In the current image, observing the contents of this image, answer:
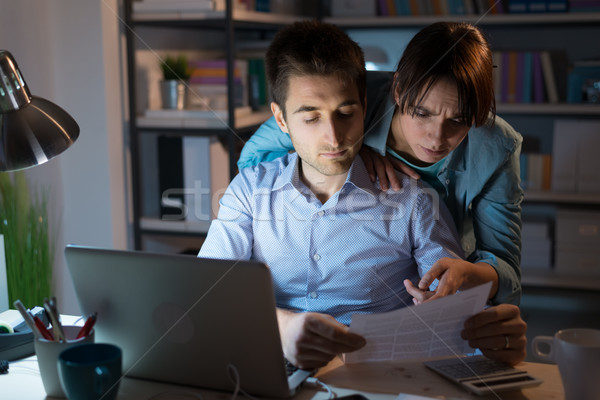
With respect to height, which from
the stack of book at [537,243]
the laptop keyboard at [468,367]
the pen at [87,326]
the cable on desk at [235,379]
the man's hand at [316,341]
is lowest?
the stack of book at [537,243]

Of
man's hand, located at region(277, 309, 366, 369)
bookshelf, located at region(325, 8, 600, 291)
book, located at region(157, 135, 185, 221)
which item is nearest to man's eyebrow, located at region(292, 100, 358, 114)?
man's hand, located at region(277, 309, 366, 369)

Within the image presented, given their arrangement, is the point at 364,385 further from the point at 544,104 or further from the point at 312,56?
the point at 544,104

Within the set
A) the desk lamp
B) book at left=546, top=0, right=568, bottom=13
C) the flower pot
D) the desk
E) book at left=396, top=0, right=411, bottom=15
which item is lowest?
the desk

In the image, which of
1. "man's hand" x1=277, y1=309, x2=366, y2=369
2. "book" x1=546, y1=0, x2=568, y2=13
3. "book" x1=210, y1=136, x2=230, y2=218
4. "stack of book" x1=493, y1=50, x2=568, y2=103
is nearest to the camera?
"man's hand" x1=277, y1=309, x2=366, y2=369

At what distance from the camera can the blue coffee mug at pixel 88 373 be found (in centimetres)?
91

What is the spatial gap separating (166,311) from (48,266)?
1.38 metres

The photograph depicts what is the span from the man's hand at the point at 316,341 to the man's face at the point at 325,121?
473mm

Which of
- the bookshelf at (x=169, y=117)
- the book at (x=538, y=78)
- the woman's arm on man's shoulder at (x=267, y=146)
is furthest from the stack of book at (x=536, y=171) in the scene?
the woman's arm on man's shoulder at (x=267, y=146)

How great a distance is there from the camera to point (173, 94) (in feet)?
8.59

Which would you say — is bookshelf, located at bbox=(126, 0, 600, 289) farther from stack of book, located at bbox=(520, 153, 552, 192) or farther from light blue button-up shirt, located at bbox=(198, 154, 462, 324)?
light blue button-up shirt, located at bbox=(198, 154, 462, 324)

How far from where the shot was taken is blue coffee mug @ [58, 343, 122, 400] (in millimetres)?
907

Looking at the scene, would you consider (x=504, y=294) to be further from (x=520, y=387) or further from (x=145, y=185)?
(x=145, y=185)

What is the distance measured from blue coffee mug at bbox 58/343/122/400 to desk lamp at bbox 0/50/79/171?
0.96 feet

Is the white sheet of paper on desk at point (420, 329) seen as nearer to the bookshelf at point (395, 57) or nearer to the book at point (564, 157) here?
the bookshelf at point (395, 57)
